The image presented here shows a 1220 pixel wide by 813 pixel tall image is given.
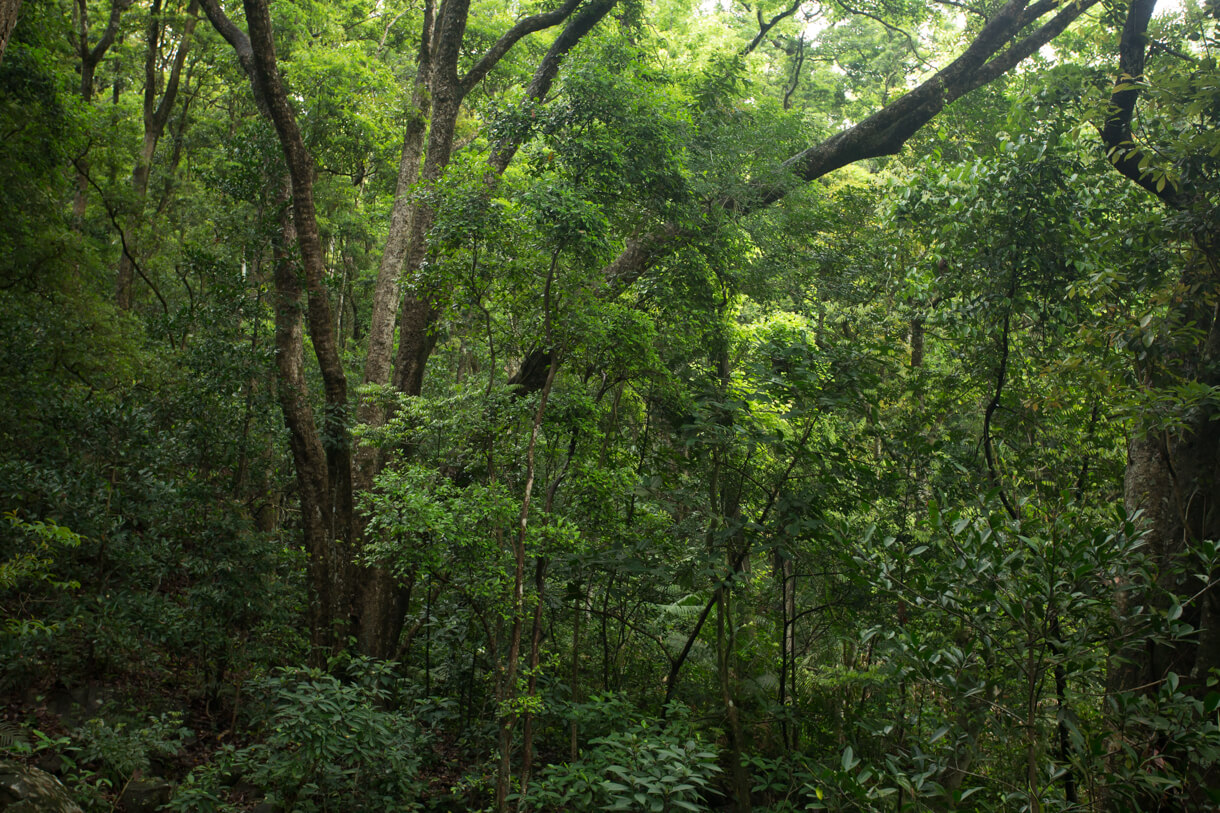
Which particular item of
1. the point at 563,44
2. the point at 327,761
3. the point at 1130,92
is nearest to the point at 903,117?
the point at 1130,92

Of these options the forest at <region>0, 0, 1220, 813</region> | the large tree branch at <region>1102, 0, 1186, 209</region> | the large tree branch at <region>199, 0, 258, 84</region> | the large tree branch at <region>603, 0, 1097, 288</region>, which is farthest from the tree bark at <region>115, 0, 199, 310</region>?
the large tree branch at <region>1102, 0, 1186, 209</region>

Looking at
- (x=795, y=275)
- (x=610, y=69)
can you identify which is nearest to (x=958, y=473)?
(x=795, y=275)

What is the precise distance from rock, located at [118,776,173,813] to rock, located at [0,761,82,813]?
3.15 ft

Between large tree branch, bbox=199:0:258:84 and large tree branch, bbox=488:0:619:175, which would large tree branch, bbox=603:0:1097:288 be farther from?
large tree branch, bbox=199:0:258:84

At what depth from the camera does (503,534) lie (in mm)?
5602

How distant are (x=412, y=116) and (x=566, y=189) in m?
5.42

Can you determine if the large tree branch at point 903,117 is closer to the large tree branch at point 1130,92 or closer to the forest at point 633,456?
the forest at point 633,456

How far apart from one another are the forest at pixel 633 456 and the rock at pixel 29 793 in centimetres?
3

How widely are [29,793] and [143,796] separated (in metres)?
1.49

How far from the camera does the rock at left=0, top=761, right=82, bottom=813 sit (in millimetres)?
4078

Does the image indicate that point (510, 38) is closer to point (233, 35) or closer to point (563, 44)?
point (563, 44)

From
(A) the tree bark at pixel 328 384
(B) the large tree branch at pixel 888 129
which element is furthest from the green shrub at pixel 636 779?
(B) the large tree branch at pixel 888 129

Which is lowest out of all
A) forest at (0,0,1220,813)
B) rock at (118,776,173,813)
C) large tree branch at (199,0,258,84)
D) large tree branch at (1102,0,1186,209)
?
rock at (118,776,173,813)

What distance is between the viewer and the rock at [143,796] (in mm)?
5426
